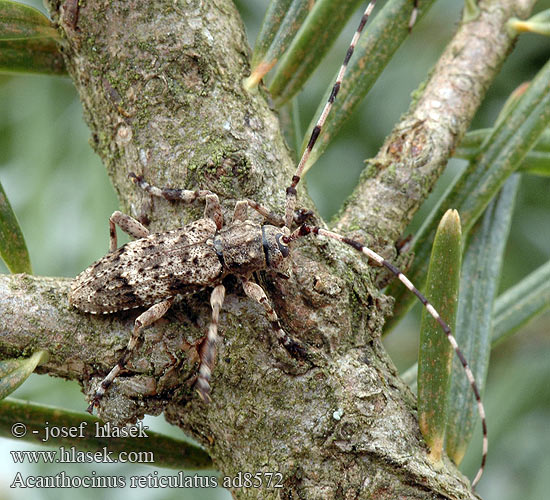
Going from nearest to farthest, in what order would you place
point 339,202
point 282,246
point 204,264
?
point 282,246
point 204,264
point 339,202

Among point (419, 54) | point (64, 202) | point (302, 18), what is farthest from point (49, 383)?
point (419, 54)

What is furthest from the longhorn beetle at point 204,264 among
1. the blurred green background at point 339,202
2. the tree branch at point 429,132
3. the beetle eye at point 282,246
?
the blurred green background at point 339,202

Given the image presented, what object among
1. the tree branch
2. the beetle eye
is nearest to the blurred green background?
the tree branch

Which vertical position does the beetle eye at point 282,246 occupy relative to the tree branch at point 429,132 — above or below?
below

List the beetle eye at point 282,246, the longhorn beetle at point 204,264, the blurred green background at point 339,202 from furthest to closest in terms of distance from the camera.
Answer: the blurred green background at point 339,202
the beetle eye at point 282,246
the longhorn beetle at point 204,264

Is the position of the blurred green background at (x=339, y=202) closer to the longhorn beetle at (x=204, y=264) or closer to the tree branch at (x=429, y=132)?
the longhorn beetle at (x=204, y=264)

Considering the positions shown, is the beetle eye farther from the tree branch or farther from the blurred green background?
the blurred green background

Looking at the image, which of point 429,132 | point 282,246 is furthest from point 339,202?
point 282,246

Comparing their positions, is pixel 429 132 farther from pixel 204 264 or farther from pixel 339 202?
pixel 339 202
